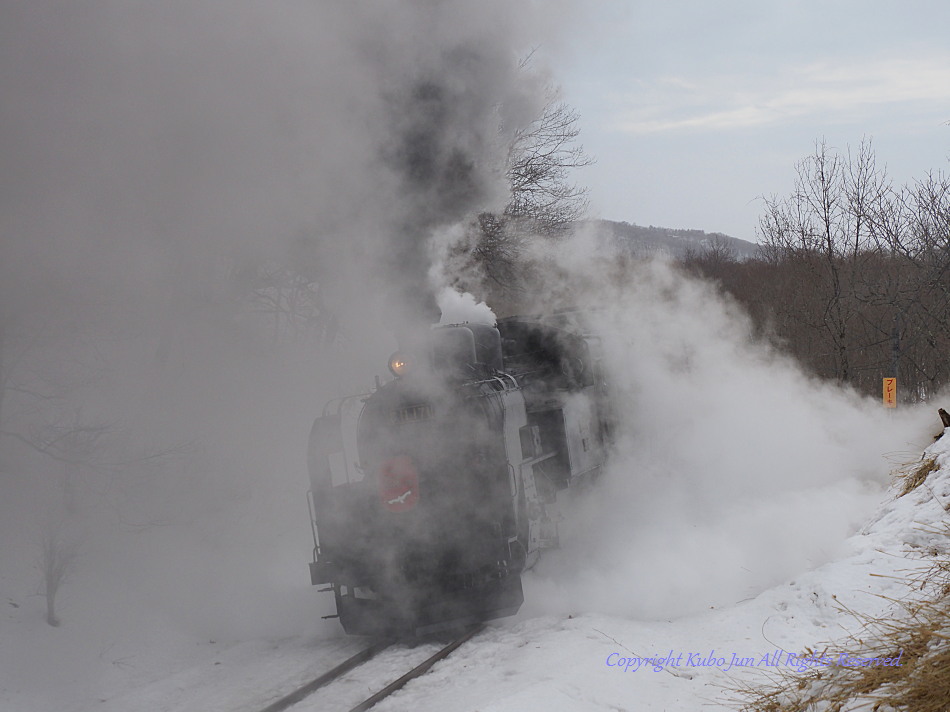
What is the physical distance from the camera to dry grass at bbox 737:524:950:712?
2.65 meters

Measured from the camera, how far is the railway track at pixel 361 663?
4824mm

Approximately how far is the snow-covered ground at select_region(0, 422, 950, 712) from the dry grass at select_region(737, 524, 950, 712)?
0.42m

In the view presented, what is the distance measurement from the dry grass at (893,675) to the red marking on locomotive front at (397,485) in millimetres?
2932

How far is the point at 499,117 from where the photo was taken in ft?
24.6

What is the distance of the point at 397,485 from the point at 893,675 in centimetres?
386

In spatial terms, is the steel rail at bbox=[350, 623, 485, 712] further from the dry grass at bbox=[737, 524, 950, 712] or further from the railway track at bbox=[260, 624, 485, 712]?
the dry grass at bbox=[737, 524, 950, 712]

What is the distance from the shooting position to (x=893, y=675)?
9.44 feet

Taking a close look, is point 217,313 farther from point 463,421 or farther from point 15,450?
point 463,421

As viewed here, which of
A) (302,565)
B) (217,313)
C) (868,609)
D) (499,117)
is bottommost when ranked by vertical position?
(302,565)

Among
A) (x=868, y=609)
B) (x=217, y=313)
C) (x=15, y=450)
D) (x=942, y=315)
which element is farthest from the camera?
(x=942, y=315)

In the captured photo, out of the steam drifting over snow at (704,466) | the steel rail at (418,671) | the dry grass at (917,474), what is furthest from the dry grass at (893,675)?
the steam drifting over snow at (704,466)

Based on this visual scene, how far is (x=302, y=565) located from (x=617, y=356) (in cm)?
471

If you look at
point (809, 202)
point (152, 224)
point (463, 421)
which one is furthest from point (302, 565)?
point (809, 202)

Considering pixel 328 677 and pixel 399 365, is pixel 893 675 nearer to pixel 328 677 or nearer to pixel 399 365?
pixel 328 677
